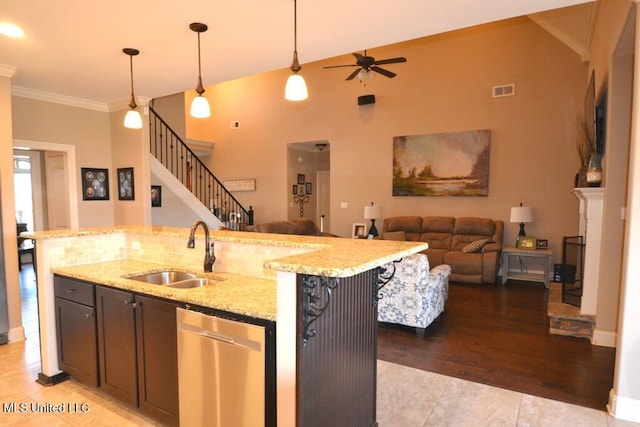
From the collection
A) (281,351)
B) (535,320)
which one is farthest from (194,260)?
(535,320)

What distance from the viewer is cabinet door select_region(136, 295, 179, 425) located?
2072 mm

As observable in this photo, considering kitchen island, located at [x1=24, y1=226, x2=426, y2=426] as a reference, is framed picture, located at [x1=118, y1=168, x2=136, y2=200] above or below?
above

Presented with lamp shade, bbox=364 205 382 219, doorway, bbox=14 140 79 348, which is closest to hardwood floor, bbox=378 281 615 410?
lamp shade, bbox=364 205 382 219

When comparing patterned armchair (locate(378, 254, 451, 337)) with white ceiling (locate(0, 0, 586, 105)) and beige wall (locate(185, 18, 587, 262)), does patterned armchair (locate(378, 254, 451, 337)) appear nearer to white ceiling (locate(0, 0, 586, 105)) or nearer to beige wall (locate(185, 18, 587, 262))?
white ceiling (locate(0, 0, 586, 105))

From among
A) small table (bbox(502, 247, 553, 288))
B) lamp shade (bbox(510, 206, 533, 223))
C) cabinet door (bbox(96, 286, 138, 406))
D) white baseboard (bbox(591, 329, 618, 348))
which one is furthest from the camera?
lamp shade (bbox(510, 206, 533, 223))

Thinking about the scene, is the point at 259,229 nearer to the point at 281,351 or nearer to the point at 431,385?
the point at 431,385

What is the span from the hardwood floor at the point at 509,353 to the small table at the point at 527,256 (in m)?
1.39

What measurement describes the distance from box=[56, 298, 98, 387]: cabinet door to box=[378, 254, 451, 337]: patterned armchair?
239 cm

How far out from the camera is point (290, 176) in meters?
9.06

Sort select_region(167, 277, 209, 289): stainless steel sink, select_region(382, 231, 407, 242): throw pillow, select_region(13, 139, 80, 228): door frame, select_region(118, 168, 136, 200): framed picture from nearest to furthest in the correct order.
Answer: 1. select_region(167, 277, 209, 289): stainless steel sink
2. select_region(13, 139, 80, 228): door frame
3. select_region(118, 168, 136, 200): framed picture
4. select_region(382, 231, 407, 242): throw pillow

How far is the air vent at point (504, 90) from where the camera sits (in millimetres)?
6414

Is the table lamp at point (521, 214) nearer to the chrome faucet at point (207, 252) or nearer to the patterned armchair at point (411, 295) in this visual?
the patterned armchair at point (411, 295)

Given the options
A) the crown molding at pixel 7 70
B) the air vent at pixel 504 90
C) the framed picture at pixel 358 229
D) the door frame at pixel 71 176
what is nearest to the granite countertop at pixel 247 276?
the crown molding at pixel 7 70

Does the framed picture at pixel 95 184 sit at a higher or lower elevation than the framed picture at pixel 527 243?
higher
